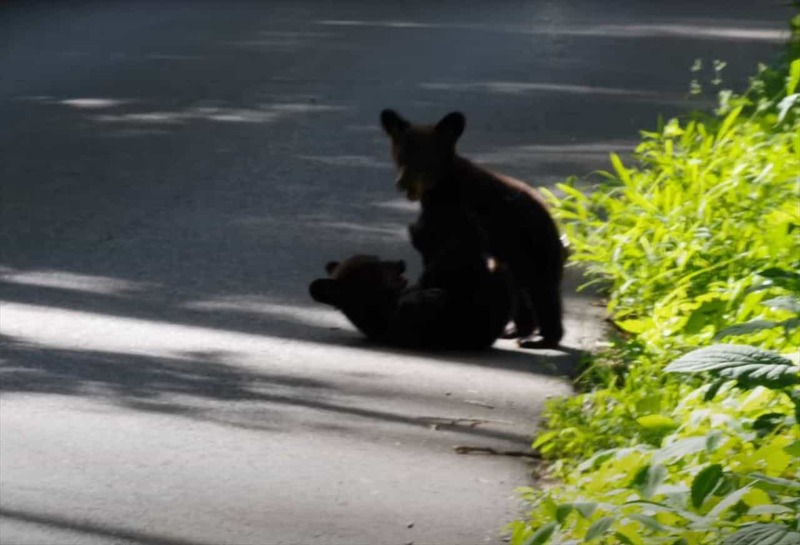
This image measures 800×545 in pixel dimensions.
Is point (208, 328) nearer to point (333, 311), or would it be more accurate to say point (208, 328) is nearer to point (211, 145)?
point (333, 311)

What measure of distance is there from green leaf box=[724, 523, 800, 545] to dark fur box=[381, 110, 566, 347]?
398 centimetres

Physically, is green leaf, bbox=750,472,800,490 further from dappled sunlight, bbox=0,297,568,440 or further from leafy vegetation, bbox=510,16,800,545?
dappled sunlight, bbox=0,297,568,440

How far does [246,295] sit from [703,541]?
4.58 metres

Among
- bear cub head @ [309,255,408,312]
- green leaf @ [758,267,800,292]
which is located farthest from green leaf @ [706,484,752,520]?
bear cub head @ [309,255,408,312]

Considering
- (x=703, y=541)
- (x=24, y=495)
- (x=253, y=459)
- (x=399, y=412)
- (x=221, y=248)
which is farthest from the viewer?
(x=221, y=248)

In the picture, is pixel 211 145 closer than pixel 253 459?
No

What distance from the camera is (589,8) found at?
77.9 feet

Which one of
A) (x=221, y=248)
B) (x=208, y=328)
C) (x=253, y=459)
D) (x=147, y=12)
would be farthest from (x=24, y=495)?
(x=147, y=12)

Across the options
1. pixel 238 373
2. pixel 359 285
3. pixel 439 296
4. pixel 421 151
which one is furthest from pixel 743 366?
pixel 421 151

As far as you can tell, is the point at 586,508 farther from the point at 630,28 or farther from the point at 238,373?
the point at 630,28

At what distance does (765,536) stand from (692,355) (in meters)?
0.64

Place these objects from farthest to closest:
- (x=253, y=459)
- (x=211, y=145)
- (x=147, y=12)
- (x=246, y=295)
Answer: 1. (x=147, y=12)
2. (x=211, y=145)
3. (x=246, y=295)
4. (x=253, y=459)

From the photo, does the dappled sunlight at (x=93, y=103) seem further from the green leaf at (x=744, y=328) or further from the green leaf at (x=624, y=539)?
the green leaf at (x=624, y=539)

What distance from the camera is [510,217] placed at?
7945 millimetres
